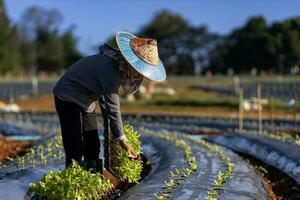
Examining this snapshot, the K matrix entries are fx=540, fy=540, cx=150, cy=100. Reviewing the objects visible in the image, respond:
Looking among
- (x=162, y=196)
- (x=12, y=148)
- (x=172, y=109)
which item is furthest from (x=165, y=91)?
(x=162, y=196)

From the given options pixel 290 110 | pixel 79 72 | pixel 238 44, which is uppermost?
pixel 238 44

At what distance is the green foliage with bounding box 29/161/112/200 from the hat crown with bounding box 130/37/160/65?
1018 mm

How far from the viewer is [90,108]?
4711 mm

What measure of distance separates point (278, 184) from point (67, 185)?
9.72ft

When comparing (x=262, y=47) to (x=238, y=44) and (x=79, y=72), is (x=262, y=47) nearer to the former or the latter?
(x=238, y=44)

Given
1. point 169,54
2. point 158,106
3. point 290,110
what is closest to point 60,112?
point 290,110

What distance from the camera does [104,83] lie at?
4281mm

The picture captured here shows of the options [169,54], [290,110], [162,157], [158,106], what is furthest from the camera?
[169,54]

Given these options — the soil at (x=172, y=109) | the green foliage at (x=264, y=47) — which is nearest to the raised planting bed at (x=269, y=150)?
the soil at (x=172, y=109)

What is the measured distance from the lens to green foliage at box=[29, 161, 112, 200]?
399 centimetres

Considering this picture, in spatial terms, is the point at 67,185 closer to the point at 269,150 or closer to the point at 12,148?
the point at 269,150

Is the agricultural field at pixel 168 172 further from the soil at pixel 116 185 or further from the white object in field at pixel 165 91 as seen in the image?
the white object in field at pixel 165 91

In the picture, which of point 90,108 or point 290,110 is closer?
point 90,108

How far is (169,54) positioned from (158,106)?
4244 centimetres
